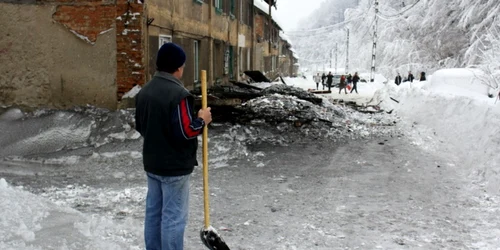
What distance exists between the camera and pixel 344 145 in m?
10.6

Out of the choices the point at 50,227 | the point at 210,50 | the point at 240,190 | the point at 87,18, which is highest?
the point at 87,18

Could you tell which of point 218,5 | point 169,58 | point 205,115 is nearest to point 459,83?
point 218,5

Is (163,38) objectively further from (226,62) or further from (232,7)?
(232,7)

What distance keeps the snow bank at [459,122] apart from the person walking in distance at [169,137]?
4.82 metres

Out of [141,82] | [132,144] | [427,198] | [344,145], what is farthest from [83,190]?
[344,145]

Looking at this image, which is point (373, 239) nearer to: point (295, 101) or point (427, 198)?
point (427, 198)

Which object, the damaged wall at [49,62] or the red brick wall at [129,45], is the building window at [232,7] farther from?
the damaged wall at [49,62]

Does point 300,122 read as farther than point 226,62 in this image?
No

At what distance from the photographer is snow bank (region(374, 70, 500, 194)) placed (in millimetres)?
7512

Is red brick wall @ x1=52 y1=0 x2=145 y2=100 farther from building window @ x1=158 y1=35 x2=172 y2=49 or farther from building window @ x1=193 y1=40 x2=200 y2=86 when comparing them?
building window @ x1=193 y1=40 x2=200 y2=86

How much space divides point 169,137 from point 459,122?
8238 millimetres

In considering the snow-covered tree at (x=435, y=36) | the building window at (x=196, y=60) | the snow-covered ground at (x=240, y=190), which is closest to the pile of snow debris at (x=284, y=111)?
the snow-covered ground at (x=240, y=190)

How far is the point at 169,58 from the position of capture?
3.69 metres

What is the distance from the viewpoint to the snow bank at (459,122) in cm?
751
